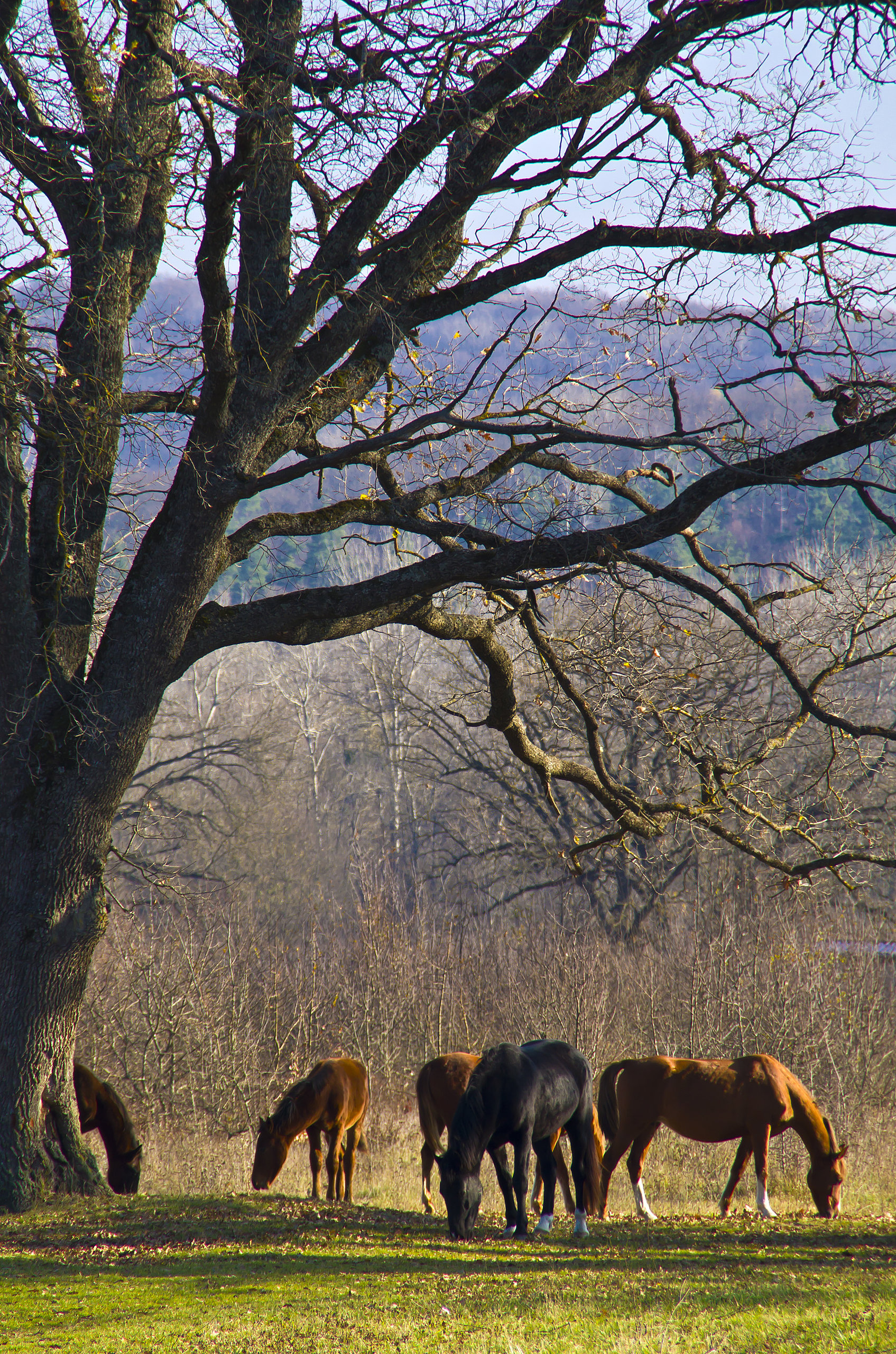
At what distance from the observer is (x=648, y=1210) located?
8.74m

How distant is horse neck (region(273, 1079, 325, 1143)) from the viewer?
859cm

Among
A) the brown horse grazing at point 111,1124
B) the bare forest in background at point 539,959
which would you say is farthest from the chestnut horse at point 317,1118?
the bare forest in background at point 539,959

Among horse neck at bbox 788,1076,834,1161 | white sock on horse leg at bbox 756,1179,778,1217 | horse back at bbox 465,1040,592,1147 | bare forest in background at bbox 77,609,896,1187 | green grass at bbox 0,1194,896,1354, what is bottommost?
white sock on horse leg at bbox 756,1179,778,1217

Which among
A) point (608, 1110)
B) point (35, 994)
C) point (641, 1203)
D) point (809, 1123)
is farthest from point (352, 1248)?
point (809, 1123)

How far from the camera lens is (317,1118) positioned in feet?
28.8

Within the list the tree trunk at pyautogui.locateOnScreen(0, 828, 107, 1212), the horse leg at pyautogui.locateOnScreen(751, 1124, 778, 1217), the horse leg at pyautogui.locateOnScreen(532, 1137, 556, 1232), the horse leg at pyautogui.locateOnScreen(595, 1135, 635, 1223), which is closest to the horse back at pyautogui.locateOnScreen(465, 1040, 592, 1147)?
the horse leg at pyautogui.locateOnScreen(532, 1137, 556, 1232)

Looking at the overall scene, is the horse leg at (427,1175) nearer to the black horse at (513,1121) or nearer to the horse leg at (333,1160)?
the horse leg at (333,1160)

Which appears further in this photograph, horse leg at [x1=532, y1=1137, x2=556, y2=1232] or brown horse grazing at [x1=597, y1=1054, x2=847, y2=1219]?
brown horse grazing at [x1=597, y1=1054, x2=847, y2=1219]

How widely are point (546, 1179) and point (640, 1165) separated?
6.22 ft

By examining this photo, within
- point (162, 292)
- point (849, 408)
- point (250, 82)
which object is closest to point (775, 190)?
point (849, 408)

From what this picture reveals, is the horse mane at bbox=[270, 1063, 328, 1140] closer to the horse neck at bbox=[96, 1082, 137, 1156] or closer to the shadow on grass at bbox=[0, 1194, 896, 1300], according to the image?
the shadow on grass at bbox=[0, 1194, 896, 1300]

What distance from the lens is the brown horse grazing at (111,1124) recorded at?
336 inches

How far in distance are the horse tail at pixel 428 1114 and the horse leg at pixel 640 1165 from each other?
1701 millimetres

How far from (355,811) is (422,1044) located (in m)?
28.6
